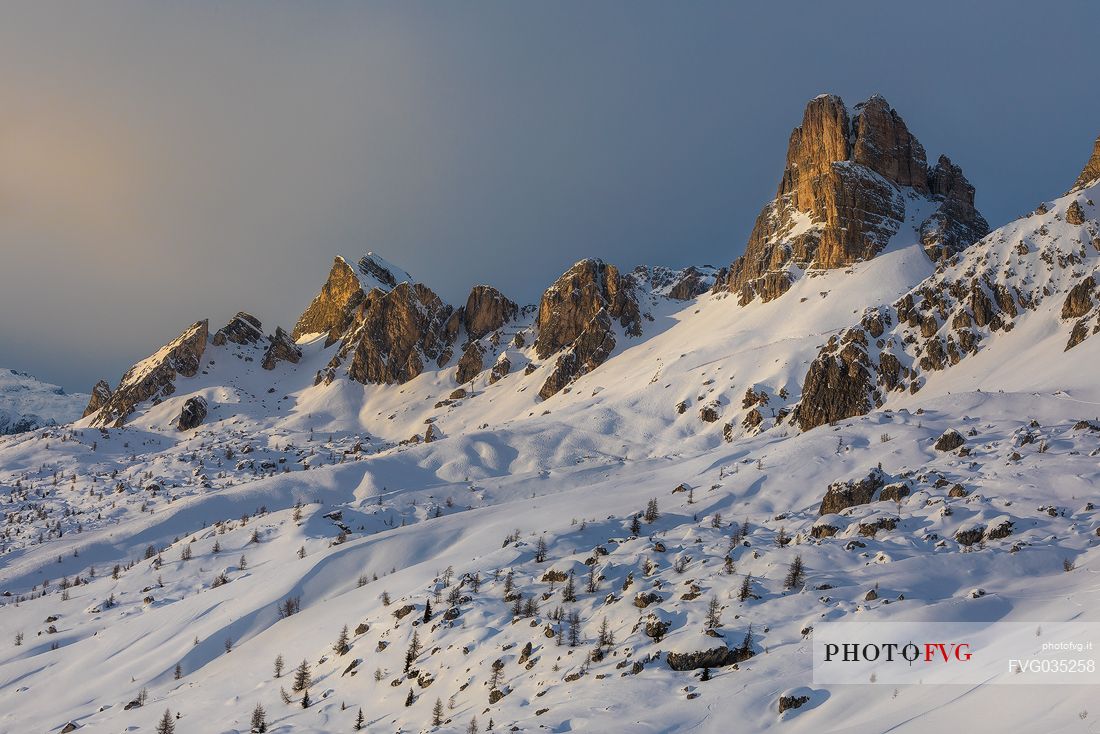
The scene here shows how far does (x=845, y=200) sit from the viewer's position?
119 metres

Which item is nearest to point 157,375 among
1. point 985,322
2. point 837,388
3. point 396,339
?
point 396,339

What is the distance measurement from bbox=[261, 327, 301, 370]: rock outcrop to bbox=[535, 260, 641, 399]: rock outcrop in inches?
2453

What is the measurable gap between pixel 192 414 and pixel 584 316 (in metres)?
75.4

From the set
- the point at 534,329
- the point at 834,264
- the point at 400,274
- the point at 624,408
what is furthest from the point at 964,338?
the point at 400,274

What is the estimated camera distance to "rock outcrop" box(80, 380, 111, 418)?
155m

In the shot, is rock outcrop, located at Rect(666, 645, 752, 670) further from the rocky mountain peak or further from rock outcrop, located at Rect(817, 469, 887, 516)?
the rocky mountain peak

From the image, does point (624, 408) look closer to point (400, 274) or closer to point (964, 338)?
point (964, 338)

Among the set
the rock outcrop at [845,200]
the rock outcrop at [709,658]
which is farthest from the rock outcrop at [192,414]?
the rock outcrop at [709,658]

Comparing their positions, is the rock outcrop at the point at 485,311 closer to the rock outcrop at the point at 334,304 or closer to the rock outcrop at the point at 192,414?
the rock outcrop at the point at 334,304

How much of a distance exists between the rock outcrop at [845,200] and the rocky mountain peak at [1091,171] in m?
26.2

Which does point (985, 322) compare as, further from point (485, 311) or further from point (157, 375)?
point (157, 375)

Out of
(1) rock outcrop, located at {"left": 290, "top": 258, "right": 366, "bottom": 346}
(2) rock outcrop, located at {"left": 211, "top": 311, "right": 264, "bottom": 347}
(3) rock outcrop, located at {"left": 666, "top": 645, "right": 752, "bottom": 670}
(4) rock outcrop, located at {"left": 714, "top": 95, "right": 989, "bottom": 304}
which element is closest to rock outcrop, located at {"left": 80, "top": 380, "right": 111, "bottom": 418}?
(2) rock outcrop, located at {"left": 211, "top": 311, "right": 264, "bottom": 347}

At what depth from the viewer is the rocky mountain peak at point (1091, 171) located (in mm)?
83438

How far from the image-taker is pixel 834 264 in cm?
11362
